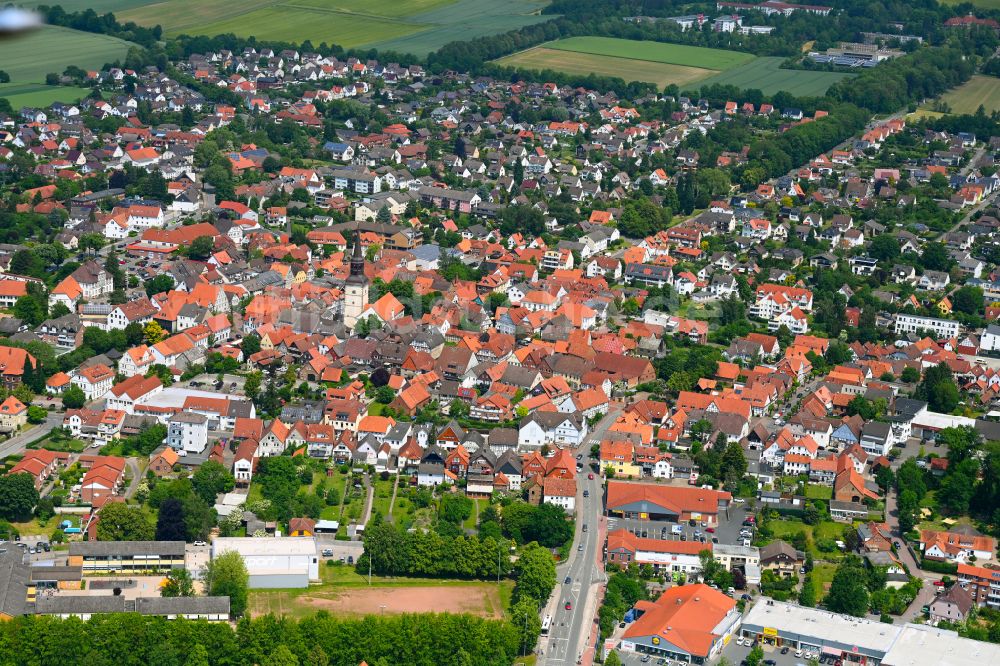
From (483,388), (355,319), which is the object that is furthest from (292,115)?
(483,388)

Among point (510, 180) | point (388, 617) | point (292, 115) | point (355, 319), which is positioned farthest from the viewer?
point (292, 115)

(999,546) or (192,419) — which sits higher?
(192,419)

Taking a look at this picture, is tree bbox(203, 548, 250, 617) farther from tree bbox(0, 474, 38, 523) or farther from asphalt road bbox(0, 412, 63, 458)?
asphalt road bbox(0, 412, 63, 458)

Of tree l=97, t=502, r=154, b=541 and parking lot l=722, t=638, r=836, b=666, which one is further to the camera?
tree l=97, t=502, r=154, b=541

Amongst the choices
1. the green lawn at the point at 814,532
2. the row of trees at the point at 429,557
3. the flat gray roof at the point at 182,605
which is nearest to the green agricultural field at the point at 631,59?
the green lawn at the point at 814,532

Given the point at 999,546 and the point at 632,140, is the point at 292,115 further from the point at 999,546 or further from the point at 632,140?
the point at 999,546

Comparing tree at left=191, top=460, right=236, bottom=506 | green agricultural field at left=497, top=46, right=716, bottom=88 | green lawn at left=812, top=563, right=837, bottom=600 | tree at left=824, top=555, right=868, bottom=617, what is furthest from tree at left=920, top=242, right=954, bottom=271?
green agricultural field at left=497, top=46, right=716, bottom=88

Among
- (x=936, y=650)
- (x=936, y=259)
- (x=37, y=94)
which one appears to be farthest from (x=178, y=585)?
(x=37, y=94)
